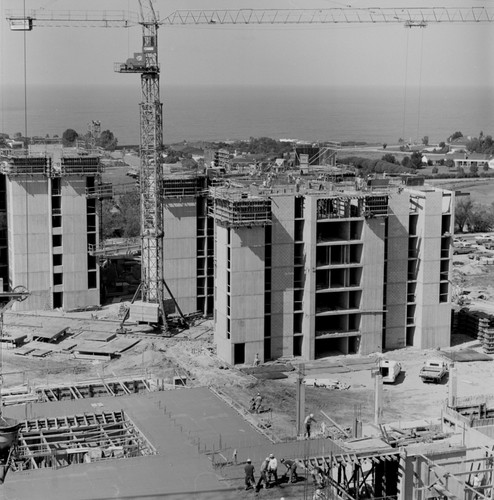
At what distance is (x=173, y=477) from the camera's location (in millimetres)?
23781

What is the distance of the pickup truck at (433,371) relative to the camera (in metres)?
36.7

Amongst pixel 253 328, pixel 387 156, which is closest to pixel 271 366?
pixel 253 328

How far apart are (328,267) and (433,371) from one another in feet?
17.3

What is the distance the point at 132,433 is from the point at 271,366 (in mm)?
11500

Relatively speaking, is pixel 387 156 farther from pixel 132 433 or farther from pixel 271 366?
pixel 132 433

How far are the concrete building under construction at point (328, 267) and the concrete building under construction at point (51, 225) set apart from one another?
22.9 ft

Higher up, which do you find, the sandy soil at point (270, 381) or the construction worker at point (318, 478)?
the construction worker at point (318, 478)

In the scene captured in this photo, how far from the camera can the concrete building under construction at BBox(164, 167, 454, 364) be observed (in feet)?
126

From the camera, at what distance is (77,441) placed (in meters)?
26.7

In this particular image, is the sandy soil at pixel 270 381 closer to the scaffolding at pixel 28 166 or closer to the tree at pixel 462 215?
the scaffolding at pixel 28 166

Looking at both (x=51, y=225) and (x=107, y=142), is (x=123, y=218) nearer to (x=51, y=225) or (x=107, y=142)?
(x=51, y=225)

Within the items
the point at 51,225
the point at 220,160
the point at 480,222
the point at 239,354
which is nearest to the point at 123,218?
the point at 220,160

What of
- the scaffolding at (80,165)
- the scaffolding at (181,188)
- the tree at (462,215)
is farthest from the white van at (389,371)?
the tree at (462,215)

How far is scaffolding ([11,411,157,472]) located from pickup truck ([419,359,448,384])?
12.1 metres
